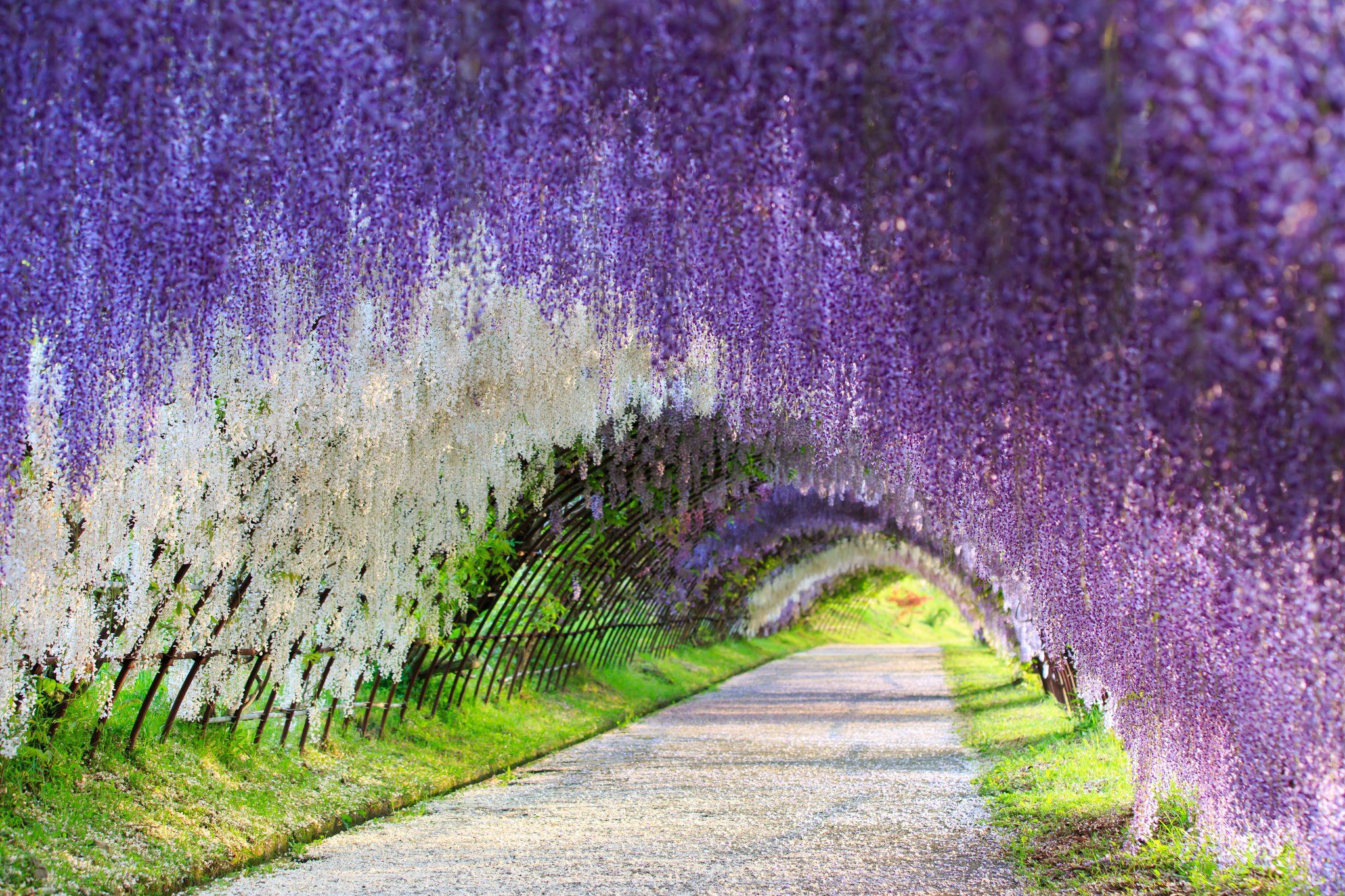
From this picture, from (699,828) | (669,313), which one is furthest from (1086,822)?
(669,313)

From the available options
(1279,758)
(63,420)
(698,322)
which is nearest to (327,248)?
(63,420)

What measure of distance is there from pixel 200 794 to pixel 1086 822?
6192mm

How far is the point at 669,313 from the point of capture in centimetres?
546

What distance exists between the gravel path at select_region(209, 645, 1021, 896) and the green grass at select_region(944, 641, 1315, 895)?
0.90ft

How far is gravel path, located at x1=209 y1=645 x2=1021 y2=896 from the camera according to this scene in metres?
7.49

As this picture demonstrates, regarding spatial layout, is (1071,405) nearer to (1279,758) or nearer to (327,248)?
(1279,758)

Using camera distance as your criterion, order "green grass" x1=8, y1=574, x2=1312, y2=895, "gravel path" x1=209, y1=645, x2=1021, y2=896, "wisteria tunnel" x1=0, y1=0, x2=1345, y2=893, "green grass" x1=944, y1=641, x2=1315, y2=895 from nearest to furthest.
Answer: "wisteria tunnel" x1=0, y1=0, x2=1345, y2=893 < "green grass" x1=944, y1=641, x2=1315, y2=895 < "green grass" x1=8, y1=574, x2=1312, y2=895 < "gravel path" x1=209, y1=645, x2=1021, y2=896

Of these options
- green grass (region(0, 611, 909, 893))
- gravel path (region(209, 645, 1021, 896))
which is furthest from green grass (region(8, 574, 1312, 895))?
gravel path (region(209, 645, 1021, 896))

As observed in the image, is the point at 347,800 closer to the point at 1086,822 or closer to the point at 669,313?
the point at 1086,822

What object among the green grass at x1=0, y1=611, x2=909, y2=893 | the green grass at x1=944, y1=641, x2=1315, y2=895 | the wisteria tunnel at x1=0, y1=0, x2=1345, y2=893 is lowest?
the green grass at x1=944, y1=641, x2=1315, y2=895

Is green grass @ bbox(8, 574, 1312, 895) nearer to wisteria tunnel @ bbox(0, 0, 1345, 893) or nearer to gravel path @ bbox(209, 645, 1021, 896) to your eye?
wisteria tunnel @ bbox(0, 0, 1345, 893)

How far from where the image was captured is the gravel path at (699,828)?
295 inches

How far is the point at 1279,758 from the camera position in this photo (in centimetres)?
508

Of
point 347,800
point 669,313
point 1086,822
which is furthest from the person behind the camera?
point 347,800
